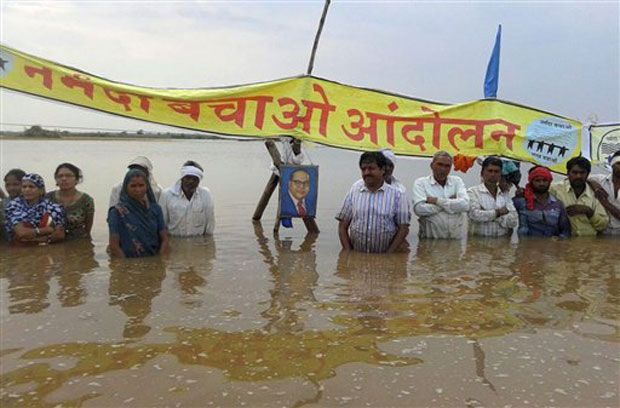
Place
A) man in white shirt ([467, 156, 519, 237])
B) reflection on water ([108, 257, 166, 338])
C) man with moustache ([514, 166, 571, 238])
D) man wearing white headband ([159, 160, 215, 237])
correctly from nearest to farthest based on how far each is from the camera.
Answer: reflection on water ([108, 257, 166, 338])
man in white shirt ([467, 156, 519, 237])
man wearing white headband ([159, 160, 215, 237])
man with moustache ([514, 166, 571, 238])

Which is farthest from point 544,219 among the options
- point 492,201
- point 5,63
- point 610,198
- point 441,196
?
point 5,63

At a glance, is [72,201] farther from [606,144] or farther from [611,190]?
[606,144]

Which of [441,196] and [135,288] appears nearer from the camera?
[135,288]

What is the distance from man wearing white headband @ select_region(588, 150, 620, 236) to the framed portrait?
336 cm

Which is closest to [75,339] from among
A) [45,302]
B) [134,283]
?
[45,302]

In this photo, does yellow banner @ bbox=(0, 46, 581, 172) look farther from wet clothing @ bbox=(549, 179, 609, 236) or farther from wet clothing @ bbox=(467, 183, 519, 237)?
wet clothing @ bbox=(467, 183, 519, 237)

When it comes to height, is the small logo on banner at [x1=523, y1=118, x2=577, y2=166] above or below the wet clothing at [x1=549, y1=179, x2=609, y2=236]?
above

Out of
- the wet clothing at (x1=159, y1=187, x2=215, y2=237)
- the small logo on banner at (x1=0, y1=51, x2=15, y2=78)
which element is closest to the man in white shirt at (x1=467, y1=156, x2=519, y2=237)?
the wet clothing at (x1=159, y1=187, x2=215, y2=237)

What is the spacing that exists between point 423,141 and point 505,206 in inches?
49.6

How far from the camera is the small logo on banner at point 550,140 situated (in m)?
6.77

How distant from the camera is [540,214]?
250 inches

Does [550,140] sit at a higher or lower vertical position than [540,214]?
higher

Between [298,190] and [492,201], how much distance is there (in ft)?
7.59

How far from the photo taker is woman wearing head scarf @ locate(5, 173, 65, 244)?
5.70m
